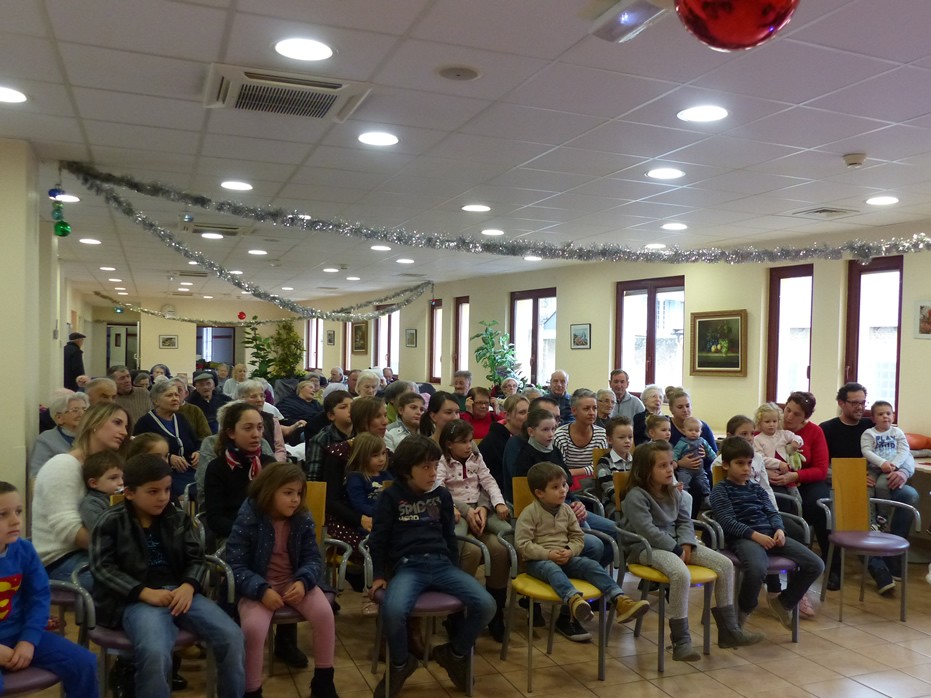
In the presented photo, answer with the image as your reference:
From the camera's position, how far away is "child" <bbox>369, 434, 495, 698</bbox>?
11.0 ft

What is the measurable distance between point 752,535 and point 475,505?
1557 mm

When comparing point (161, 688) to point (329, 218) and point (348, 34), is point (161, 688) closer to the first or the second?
point (348, 34)

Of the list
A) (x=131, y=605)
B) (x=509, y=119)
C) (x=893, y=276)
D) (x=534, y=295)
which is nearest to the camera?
(x=131, y=605)

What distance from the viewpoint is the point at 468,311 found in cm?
1409

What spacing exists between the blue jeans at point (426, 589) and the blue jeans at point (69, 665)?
1150 millimetres

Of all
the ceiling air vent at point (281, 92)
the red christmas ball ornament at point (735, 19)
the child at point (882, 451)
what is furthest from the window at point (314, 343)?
the red christmas ball ornament at point (735, 19)

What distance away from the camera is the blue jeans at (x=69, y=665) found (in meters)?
2.62

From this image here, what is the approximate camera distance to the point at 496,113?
14.0 ft

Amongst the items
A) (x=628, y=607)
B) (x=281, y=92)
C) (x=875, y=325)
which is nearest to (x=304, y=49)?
(x=281, y=92)

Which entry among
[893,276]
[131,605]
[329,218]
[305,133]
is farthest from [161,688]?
[893,276]

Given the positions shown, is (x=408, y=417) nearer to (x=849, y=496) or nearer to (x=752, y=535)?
(x=752, y=535)

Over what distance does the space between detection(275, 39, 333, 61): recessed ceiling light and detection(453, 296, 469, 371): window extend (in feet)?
34.7

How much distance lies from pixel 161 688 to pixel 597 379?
888 cm

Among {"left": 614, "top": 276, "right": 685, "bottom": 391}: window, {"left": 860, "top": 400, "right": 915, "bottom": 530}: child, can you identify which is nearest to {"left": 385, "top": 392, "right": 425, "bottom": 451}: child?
{"left": 860, "top": 400, "right": 915, "bottom": 530}: child
